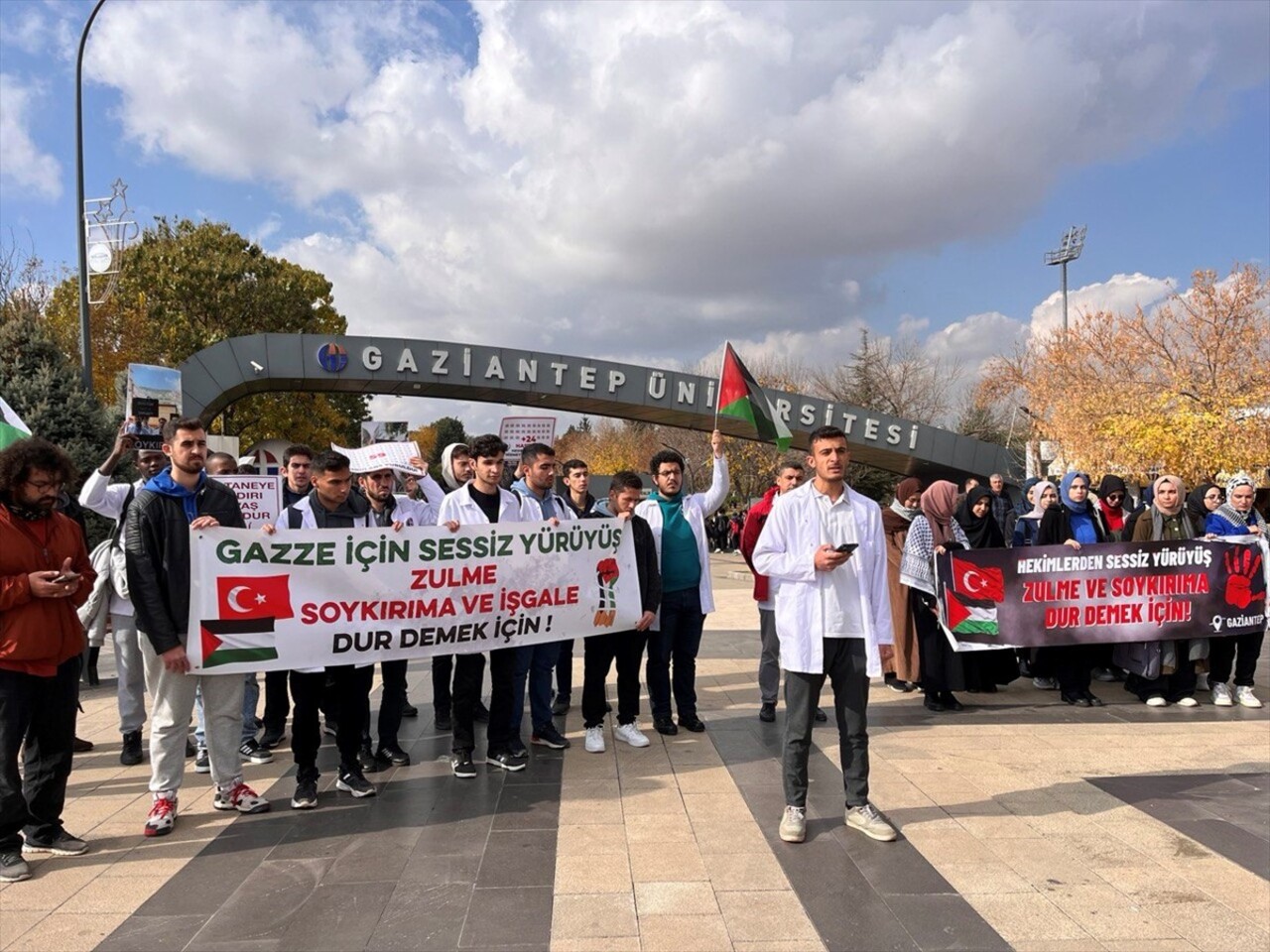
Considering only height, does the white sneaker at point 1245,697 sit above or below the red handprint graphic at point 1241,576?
below

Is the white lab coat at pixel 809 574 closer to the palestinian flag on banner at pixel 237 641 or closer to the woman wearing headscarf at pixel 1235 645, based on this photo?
the palestinian flag on banner at pixel 237 641

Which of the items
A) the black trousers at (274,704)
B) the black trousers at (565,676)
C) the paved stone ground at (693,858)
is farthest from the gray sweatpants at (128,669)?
the black trousers at (565,676)

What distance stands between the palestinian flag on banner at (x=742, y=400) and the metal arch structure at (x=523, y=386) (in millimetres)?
14324

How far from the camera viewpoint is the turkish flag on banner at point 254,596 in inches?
186

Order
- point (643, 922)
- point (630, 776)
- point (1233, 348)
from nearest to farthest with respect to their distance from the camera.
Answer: point (643, 922) < point (630, 776) < point (1233, 348)

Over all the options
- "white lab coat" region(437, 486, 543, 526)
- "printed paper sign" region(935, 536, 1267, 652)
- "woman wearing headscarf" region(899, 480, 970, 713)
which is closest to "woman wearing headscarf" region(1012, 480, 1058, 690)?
"printed paper sign" region(935, 536, 1267, 652)

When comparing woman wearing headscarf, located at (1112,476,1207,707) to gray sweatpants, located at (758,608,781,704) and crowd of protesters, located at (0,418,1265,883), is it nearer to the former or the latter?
crowd of protesters, located at (0,418,1265,883)

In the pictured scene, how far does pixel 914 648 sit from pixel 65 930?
20.4 ft

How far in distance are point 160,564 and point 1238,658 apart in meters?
8.23

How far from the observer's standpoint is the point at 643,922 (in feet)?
11.3

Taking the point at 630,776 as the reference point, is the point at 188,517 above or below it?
above

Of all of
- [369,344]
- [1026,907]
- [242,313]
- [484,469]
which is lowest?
[1026,907]

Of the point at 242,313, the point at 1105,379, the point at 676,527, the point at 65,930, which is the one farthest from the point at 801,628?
the point at 242,313

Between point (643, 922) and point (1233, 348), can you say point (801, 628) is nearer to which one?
point (643, 922)
